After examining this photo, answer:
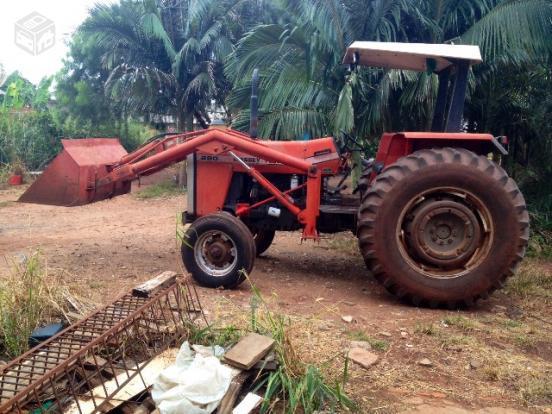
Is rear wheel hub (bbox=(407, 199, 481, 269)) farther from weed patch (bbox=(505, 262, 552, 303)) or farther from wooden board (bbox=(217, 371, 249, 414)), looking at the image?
wooden board (bbox=(217, 371, 249, 414))

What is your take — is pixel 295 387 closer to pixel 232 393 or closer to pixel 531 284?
pixel 232 393

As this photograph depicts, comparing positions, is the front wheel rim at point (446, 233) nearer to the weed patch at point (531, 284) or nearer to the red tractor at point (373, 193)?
the red tractor at point (373, 193)

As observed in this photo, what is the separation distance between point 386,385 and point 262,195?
297cm

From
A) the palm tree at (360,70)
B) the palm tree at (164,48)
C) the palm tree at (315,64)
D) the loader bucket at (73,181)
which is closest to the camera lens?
the loader bucket at (73,181)

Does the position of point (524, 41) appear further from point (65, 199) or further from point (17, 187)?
A: point (17, 187)

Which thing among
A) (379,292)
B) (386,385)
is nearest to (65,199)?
(379,292)

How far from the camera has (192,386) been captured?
2.82 metres

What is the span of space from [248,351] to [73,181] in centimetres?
335

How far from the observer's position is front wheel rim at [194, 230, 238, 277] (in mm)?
5277

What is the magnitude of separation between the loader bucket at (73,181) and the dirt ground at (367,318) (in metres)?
0.63

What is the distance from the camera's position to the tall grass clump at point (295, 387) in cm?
290

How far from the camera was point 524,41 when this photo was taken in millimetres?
7168

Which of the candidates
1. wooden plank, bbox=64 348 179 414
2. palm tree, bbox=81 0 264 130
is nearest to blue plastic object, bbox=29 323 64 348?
wooden plank, bbox=64 348 179 414

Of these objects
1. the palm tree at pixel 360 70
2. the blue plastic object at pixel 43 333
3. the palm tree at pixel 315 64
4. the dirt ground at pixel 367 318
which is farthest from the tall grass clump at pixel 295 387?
the palm tree at pixel 315 64
